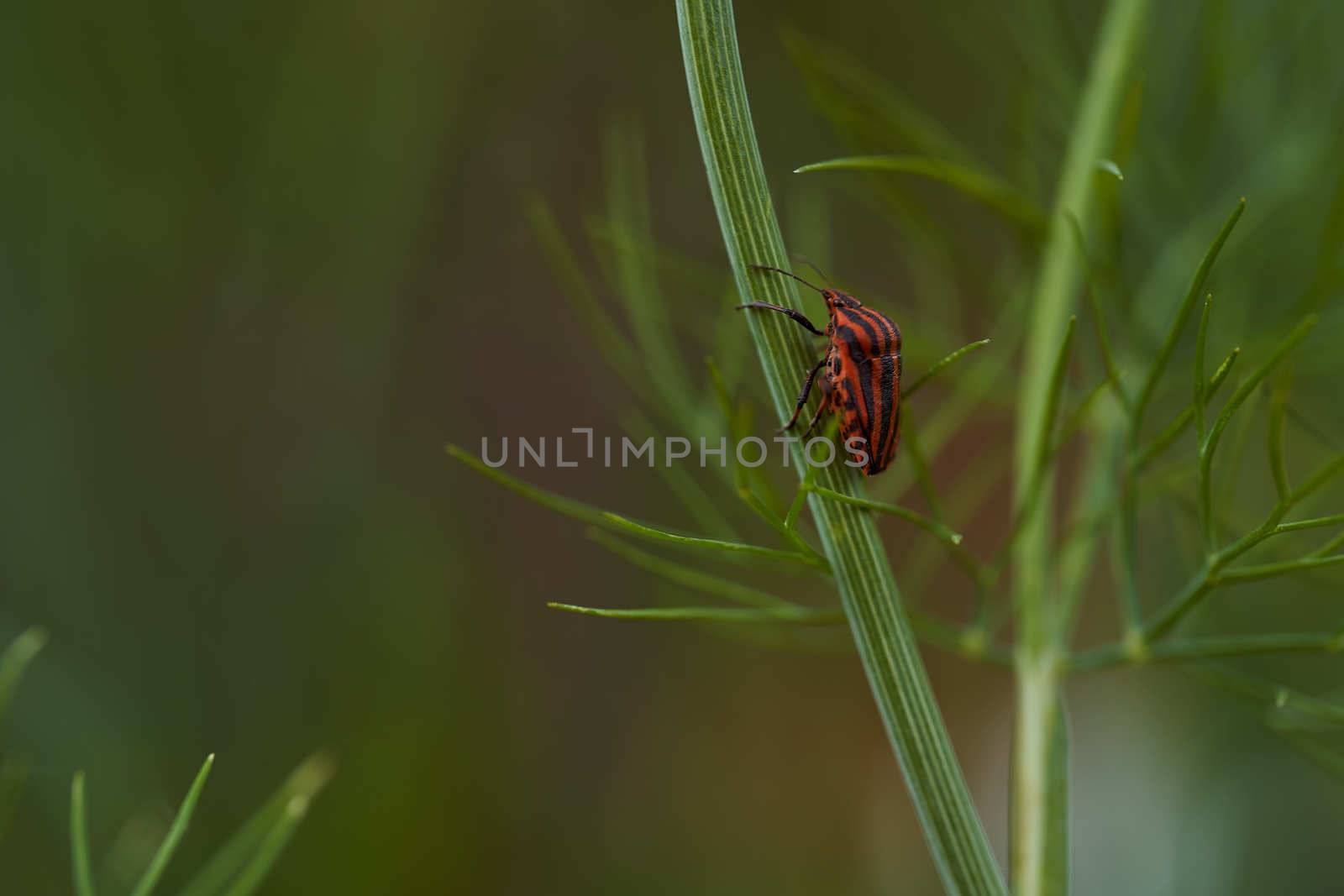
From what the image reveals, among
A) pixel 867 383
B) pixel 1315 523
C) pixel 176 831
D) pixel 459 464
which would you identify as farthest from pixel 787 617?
pixel 459 464

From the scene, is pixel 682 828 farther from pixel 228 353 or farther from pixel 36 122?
pixel 36 122

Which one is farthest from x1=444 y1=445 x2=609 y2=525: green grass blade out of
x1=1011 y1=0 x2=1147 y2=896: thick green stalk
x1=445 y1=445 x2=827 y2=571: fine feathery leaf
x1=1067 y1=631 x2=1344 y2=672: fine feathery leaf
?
x1=1067 y1=631 x2=1344 y2=672: fine feathery leaf

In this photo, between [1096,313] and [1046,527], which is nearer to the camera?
[1096,313]

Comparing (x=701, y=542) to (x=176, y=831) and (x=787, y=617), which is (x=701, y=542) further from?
(x=176, y=831)

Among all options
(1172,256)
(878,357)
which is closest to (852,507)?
(878,357)

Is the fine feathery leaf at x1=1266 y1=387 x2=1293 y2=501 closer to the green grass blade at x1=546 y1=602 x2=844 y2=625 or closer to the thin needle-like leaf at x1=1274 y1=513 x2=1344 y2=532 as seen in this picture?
the thin needle-like leaf at x1=1274 y1=513 x2=1344 y2=532

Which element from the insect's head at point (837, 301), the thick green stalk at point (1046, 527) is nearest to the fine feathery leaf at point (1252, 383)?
the thick green stalk at point (1046, 527)
